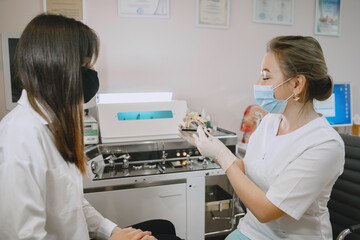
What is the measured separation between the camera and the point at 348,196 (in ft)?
4.41

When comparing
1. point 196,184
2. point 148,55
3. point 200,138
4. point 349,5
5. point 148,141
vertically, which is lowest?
point 196,184

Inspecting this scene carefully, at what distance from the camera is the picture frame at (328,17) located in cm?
264

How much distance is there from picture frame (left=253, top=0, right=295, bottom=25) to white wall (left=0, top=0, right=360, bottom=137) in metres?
0.05

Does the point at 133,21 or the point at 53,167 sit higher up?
the point at 133,21

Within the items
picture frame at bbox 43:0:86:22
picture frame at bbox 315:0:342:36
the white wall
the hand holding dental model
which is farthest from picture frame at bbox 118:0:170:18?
picture frame at bbox 315:0:342:36

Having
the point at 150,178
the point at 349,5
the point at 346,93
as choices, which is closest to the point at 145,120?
the point at 150,178

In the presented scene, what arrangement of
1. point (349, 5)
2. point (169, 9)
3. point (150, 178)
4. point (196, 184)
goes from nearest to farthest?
point (150, 178) → point (196, 184) → point (169, 9) → point (349, 5)

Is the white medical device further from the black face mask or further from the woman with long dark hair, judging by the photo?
the woman with long dark hair

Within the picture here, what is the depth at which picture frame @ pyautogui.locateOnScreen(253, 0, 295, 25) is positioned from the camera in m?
2.44

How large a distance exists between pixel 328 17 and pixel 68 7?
102 inches

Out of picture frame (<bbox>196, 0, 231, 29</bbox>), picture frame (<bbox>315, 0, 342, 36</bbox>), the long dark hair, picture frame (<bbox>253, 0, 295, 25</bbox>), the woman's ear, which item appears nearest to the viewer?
the long dark hair

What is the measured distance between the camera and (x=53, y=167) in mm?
860

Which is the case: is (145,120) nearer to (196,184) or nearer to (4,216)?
(196,184)

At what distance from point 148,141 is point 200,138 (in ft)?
1.80
